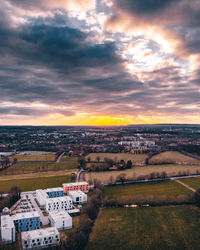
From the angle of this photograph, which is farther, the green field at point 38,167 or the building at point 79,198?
the green field at point 38,167

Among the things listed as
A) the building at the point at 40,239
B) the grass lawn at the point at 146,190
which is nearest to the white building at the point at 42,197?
the grass lawn at the point at 146,190

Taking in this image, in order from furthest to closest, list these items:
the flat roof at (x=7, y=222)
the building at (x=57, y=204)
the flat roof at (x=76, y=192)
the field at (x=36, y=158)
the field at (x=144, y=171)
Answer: the field at (x=36, y=158) → the field at (x=144, y=171) → the flat roof at (x=76, y=192) → the building at (x=57, y=204) → the flat roof at (x=7, y=222)

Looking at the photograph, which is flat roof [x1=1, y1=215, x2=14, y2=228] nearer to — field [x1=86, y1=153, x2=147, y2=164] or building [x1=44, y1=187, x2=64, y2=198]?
building [x1=44, y1=187, x2=64, y2=198]

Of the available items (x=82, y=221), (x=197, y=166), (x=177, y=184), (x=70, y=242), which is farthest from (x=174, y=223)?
(x=197, y=166)

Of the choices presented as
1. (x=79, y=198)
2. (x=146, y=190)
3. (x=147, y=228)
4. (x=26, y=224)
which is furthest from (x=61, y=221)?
(x=146, y=190)

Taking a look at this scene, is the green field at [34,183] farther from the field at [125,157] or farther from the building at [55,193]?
the field at [125,157]

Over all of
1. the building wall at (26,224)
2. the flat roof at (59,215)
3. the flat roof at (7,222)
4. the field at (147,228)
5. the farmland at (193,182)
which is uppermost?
the flat roof at (7,222)

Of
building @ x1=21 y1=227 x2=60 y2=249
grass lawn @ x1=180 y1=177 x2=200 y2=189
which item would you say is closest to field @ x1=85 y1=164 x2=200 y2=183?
grass lawn @ x1=180 y1=177 x2=200 y2=189
